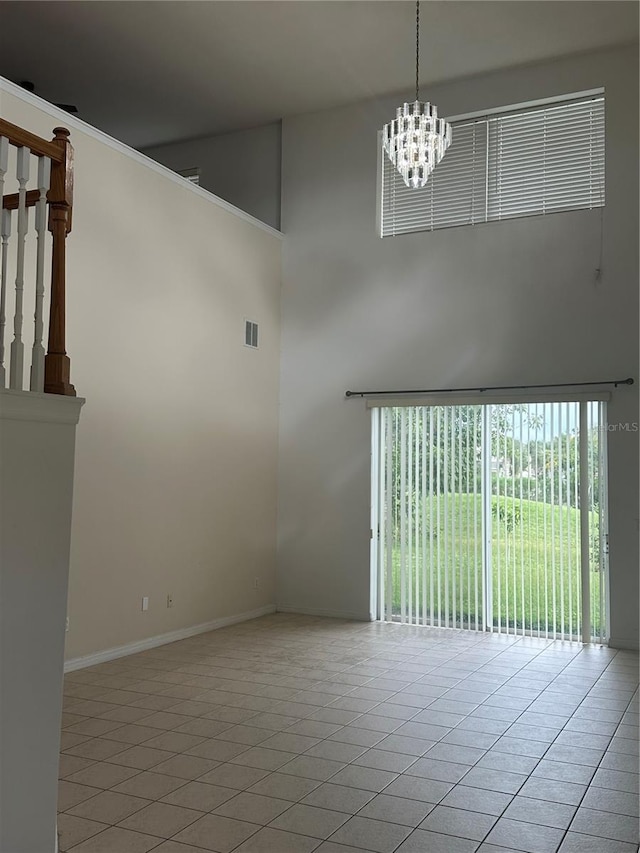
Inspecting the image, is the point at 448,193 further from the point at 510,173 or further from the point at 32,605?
the point at 32,605

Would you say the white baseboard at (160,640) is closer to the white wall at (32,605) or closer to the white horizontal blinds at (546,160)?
the white wall at (32,605)

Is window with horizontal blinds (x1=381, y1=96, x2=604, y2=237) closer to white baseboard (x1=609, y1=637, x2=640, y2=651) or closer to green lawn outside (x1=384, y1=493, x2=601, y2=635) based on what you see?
green lawn outside (x1=384, y1=493, x2=601, y2=635)

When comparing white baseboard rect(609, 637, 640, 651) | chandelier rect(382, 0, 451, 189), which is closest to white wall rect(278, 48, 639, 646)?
white baseboard rect(609, 637, 640, 651)

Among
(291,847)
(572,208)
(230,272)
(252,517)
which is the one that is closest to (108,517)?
(252,517)

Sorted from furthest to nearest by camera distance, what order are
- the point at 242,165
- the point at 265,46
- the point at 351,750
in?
the point at 242,165, the point at 265,46, the point at 351,750

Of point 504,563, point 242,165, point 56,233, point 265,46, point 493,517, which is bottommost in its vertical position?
point 504,563

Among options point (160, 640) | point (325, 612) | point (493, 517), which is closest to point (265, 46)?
point (493, 517)

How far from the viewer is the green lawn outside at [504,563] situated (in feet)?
21.5

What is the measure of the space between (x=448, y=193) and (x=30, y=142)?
16.7 ft

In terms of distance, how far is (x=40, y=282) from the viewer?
2.91 meters

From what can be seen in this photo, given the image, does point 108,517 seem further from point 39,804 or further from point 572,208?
point 572,208

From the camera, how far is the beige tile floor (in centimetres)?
304

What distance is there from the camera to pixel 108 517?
5707 mm

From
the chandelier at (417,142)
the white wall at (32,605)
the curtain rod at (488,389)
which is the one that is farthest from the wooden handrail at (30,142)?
the curtain rod at (488,389)
